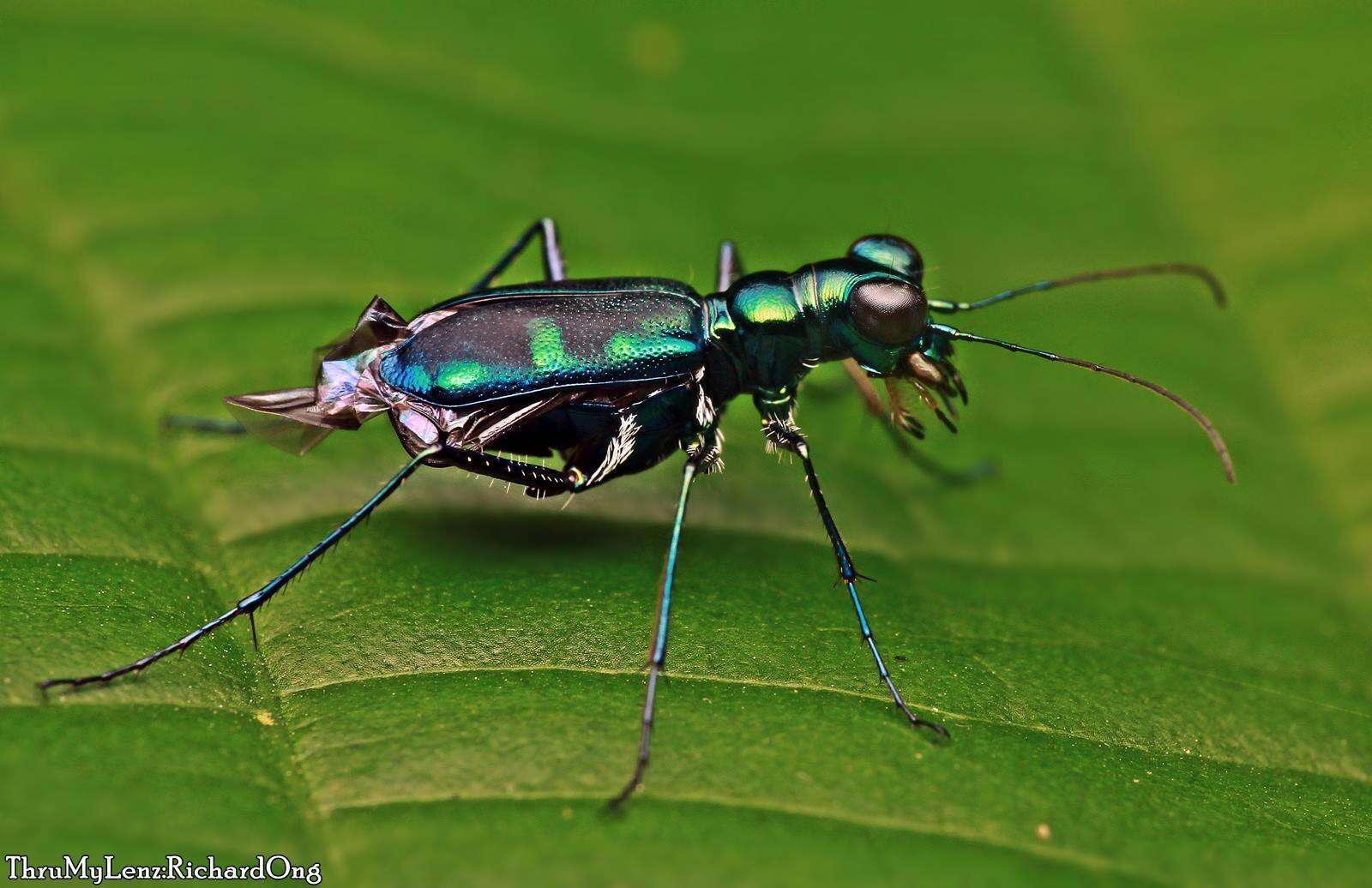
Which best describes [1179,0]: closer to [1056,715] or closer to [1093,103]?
[1093,103]

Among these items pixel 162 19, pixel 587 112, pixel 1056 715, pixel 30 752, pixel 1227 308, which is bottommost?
pixel 1056 715

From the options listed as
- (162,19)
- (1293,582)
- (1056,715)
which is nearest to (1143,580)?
(1293,582)

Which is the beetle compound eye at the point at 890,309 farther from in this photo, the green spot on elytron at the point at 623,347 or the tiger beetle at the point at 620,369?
the green spot on elytron at the point at 623,347

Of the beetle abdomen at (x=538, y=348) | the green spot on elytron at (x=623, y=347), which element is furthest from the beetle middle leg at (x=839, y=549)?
the green spot on elytron at (x=623, y=347)

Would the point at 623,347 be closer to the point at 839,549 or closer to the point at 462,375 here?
the point at 462,375

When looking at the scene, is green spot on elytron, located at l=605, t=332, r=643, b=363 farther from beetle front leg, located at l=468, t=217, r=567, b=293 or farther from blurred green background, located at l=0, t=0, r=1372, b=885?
beetle front leg, located at l=468, t=217, r=567, b=293

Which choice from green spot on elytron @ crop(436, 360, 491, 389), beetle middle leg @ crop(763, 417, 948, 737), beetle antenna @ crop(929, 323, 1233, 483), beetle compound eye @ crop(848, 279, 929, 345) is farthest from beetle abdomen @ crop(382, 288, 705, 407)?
beetle antenna @ crop(929, 323, 1233, 483)

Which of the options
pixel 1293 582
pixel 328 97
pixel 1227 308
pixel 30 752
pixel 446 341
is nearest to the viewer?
pixel 30 752
